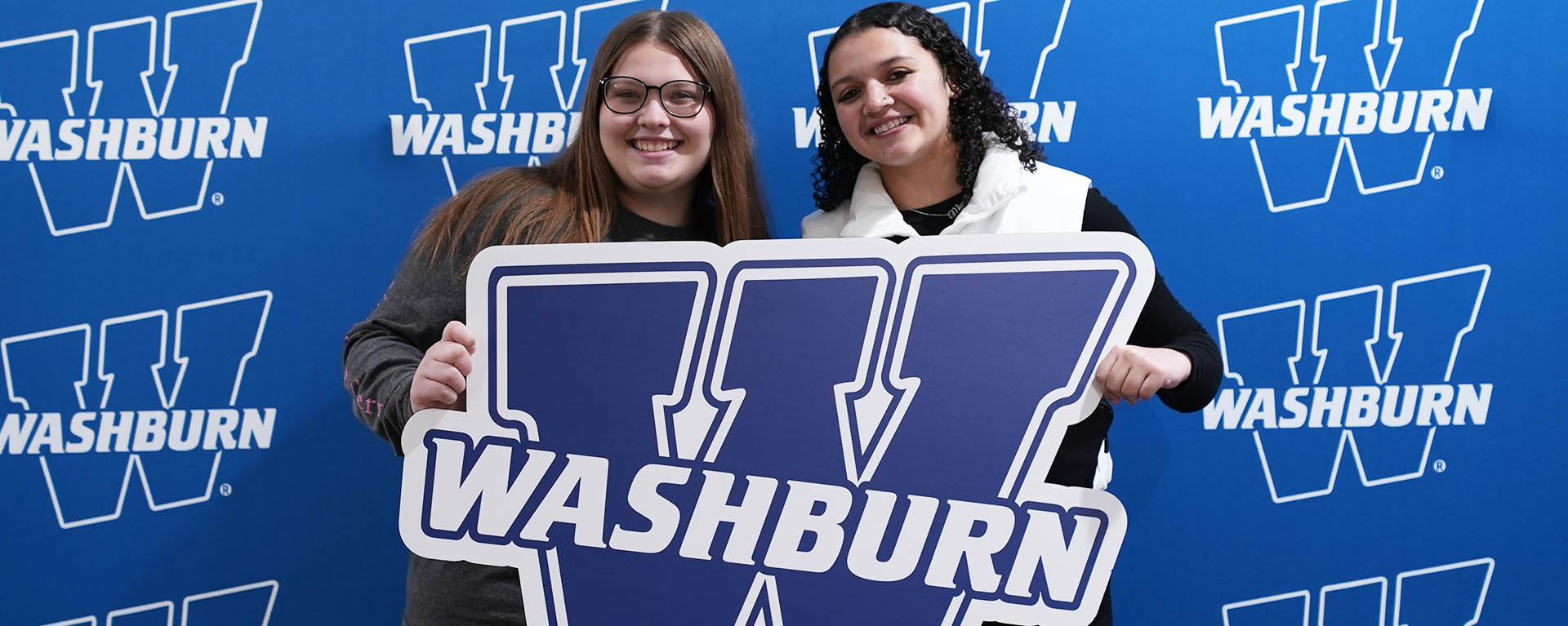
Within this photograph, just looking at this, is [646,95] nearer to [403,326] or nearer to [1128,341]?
[403,326]

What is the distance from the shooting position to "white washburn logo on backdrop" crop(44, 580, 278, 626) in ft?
4.99

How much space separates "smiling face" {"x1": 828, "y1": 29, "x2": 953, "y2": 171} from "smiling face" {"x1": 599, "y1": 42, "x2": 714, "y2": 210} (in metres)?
0.17

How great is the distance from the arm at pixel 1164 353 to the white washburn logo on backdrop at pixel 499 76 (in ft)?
2.54

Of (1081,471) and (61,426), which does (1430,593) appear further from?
(61,426)

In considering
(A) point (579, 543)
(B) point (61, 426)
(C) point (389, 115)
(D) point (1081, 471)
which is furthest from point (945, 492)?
(B) point (61, 426)

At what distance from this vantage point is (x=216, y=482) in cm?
151

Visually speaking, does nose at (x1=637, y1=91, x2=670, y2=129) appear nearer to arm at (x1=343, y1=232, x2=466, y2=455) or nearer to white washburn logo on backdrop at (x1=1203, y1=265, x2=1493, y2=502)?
arm at (x1=343, y1=232, x2=466, y2=455)

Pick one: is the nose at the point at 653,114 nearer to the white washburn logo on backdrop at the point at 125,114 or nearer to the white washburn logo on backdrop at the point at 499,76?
the white washburn logo on backdrop at the point at 499,76

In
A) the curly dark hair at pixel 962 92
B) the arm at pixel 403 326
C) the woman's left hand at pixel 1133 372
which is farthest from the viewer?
the curly dark hair at pixel 962 92

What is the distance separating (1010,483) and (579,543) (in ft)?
1.39

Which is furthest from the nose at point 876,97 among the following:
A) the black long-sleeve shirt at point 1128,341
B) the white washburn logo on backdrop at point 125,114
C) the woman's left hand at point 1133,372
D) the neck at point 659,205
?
the white washburn logo on backdrop at point 125,114

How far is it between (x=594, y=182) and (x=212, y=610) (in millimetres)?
1021

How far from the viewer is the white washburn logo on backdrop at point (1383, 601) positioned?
4.96ft

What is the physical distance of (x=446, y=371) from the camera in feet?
3.01
